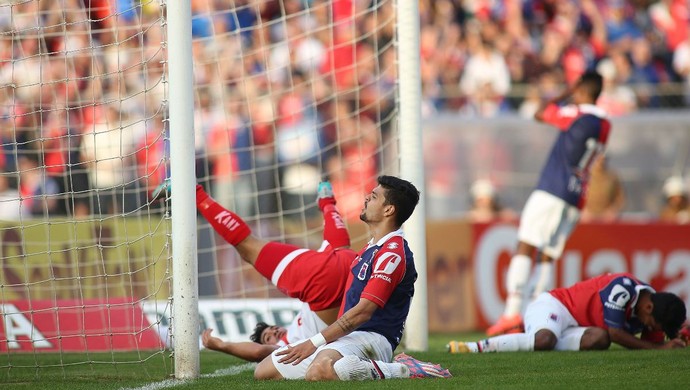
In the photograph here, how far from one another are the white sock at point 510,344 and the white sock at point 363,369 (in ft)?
7.83

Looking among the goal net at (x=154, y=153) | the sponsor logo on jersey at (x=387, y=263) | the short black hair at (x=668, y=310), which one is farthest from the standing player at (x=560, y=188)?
the sponsor logo on jersey at (x=387, y=263)

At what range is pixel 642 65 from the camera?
55.4ft

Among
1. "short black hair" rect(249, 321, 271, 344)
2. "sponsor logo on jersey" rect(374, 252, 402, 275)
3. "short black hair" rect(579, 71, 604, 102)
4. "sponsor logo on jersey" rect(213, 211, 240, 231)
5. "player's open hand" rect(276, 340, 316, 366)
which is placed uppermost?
"short black hair" rect(579, 71, 604, 102)

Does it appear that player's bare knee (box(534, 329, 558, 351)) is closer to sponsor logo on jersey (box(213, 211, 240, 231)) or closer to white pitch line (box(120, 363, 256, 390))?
white pitch line (box(120, 363, 256, 390))

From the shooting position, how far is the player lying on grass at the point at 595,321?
27.2 feet

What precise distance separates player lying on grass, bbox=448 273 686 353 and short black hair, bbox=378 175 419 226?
233cm

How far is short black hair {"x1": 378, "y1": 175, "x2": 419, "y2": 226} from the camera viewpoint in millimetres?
6496

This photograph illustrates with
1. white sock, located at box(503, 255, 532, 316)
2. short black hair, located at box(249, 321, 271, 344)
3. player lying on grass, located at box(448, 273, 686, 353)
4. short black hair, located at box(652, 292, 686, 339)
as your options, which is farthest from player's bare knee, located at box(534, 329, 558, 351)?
short black hair, located at box(249, 321, 271, 344)

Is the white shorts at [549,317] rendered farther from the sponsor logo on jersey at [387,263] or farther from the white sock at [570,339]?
the sponsor logo on jersey at [387,263]

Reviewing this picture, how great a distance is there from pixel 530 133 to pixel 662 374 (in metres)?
8.18

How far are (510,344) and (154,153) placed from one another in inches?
248

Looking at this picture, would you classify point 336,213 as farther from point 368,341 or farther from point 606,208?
point 606,208

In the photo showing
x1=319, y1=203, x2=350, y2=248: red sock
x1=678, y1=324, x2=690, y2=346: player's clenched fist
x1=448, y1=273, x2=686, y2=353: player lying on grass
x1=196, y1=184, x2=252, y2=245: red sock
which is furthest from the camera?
x1=678, y1=324, x2=690, y2=346: player's clenched fist

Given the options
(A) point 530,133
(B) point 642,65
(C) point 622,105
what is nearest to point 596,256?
(A) point 530,133
